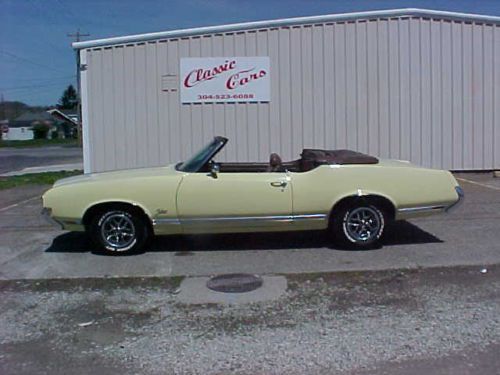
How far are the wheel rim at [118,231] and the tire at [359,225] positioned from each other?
96.0 inches

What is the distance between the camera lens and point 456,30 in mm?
12734

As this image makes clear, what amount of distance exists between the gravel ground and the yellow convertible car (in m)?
1.03

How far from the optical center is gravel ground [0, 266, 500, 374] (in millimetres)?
3752

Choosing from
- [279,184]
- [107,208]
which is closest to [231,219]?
[279,184]

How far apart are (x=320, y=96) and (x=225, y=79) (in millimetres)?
2200

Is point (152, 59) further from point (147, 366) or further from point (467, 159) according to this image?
point (147, 366)

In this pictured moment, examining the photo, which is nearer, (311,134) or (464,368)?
(464,368)

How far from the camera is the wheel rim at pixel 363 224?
6.69m

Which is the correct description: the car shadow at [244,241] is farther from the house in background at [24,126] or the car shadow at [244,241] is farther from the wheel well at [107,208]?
the house in background at [24,126]

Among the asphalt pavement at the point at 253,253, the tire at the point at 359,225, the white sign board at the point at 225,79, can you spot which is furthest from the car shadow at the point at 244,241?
the white sign board at the point at 225,79

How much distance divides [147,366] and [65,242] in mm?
4203

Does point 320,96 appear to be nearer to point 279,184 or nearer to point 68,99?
point 279,184

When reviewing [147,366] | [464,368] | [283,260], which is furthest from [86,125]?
[464,368]

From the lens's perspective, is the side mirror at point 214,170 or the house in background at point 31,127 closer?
the side mirror at point 214,170
